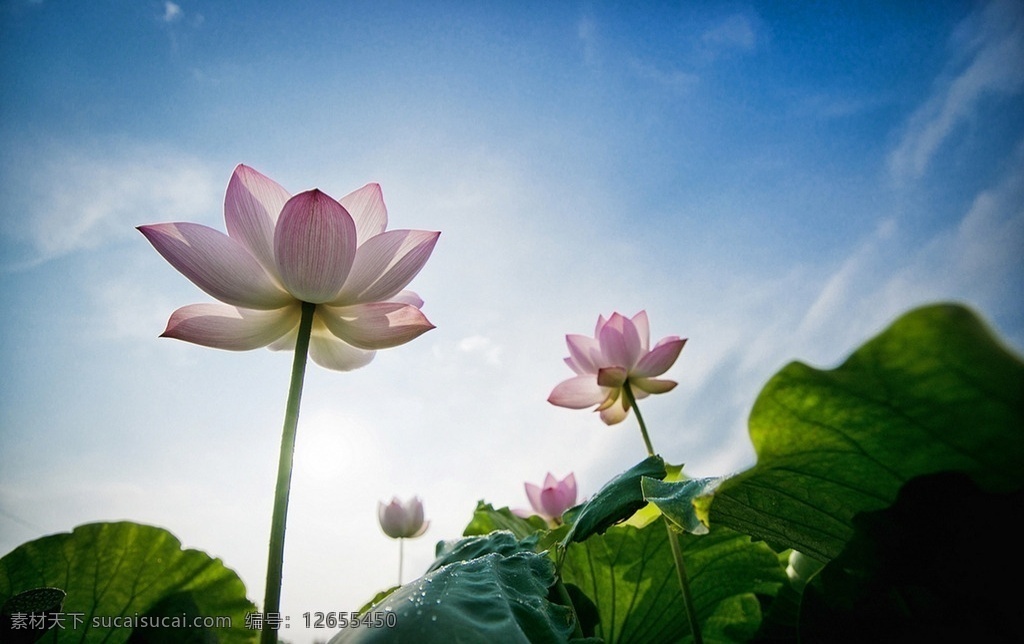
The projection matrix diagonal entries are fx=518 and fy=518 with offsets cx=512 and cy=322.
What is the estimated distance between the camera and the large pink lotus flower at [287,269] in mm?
736

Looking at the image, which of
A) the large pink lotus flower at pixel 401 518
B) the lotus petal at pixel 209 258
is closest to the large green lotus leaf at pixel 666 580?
the lotus petal at pixel 209 258

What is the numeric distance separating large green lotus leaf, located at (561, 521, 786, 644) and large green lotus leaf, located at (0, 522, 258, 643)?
0.61 meters

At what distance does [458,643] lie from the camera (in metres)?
0.44

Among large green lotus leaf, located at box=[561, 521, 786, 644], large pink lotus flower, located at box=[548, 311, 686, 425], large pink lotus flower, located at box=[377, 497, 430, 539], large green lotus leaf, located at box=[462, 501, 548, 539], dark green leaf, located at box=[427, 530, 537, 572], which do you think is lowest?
large green lotus leaf, located at box=[561, 521, 786, 644]

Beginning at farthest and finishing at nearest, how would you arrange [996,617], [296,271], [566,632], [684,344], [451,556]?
[684,344], [451,556], [296,271], [566,632], [996,617]

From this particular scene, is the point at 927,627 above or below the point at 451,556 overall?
below

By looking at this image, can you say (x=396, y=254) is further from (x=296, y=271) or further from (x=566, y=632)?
(x=566, y=632)

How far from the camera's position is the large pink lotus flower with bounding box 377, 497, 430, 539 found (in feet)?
9.55

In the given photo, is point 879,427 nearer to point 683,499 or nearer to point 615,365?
point 683,499

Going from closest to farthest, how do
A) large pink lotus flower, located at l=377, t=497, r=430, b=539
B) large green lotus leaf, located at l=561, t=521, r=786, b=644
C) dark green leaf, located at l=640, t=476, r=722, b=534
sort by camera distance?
dark green leaf, located at l=640, t=476, r=722, b=534
large green lotus leaf, located at l=561, t=521, r=786, b=644
large pink lotus flower, located at l=377, t=497, r=430, b=539

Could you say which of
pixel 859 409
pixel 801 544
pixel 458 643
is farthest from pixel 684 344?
pixel 458 643

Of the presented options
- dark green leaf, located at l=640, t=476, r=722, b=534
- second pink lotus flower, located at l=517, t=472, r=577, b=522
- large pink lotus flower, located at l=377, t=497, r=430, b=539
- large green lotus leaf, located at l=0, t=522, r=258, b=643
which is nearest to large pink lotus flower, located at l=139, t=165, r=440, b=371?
large green lotus leaf, located at l=0, t=522, r=258, b=643

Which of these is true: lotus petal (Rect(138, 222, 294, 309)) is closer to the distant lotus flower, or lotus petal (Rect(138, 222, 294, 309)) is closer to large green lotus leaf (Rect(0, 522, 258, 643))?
large green lotus leaf (Rect(0, 522, 258, 643))

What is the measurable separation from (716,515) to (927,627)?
0.72 ft
